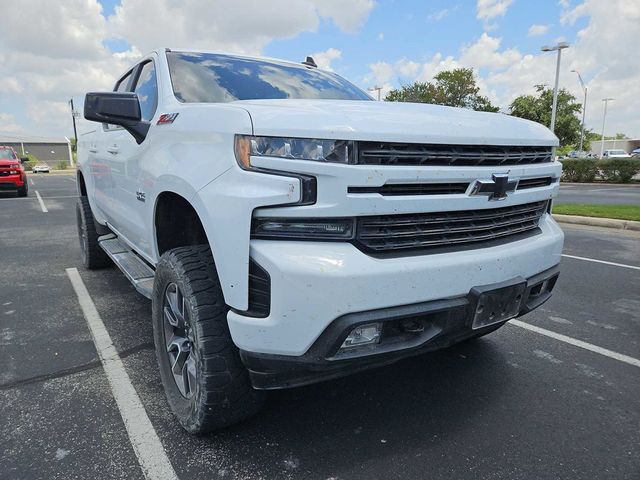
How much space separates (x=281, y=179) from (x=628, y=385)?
8.37 feet

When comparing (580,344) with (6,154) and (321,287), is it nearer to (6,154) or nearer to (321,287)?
(321,287)

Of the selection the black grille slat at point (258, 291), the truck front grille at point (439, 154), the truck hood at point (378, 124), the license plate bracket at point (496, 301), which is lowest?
the license plate bracket at point (496, 301)

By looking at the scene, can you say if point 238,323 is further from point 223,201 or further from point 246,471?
point 246,471

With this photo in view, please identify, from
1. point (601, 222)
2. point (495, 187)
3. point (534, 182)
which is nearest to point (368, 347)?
point (495, 187)

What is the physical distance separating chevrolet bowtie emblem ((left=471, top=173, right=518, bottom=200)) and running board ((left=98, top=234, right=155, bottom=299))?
1.90 m

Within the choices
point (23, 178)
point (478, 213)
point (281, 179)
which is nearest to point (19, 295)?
point (281, 179)

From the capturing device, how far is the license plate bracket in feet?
6.56

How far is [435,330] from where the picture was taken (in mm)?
1952

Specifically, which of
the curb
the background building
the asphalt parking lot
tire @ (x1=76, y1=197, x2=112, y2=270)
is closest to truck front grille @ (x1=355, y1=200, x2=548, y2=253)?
the asphalt parking lot

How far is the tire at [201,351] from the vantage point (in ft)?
6.56

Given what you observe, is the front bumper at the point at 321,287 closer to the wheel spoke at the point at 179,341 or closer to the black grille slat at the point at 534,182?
the wheel spoke at the point at 179,341

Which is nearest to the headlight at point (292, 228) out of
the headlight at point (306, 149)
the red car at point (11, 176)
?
the headlight at point (306, 149)

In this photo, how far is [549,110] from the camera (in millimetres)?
43844

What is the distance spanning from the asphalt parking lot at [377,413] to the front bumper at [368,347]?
1.56 ft
